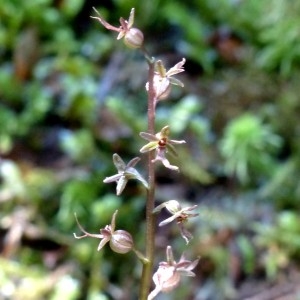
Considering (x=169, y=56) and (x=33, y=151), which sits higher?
(x=169, y=56)

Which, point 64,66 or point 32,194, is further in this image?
point 64,66

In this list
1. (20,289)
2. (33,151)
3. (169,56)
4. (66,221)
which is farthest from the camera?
(169,56)

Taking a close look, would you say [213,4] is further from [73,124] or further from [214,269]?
[214,269]

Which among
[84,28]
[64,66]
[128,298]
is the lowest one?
[128,298]

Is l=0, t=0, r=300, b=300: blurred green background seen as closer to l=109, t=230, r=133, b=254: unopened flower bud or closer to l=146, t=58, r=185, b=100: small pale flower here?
l=109, t=230, r=133, b=254: unopened flower bud

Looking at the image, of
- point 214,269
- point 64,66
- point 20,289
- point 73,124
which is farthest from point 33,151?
point 214,269

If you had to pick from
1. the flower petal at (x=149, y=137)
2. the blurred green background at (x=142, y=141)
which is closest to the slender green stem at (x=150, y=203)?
the flower petal at (x=149, y=137)

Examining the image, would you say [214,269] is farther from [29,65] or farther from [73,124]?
[29,65]

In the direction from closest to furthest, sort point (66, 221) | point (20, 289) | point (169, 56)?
1. point (20, 289)
2. point (66, 221)
3. point (169, 56)

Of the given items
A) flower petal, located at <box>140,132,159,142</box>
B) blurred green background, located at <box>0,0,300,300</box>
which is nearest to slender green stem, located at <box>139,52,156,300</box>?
flower petal, located at <box>140,132,159,142</box>
